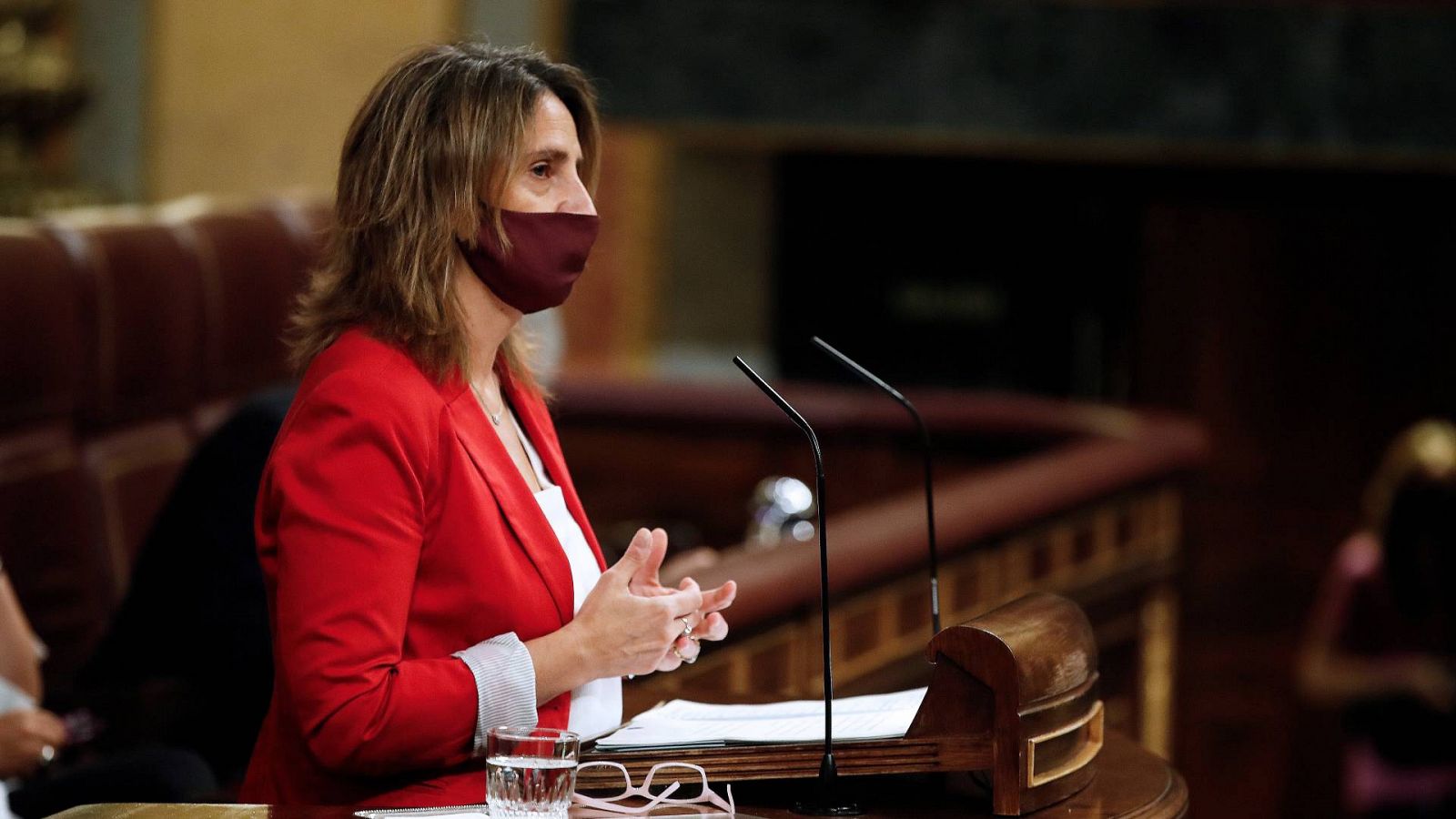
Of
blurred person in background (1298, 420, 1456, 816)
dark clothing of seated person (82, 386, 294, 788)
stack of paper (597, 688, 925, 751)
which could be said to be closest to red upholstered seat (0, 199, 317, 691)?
dark clothing of seated person (82, 386, 294, 788)

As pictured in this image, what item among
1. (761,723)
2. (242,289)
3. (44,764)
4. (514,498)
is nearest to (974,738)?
(761,723)

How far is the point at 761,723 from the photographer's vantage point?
1.70m

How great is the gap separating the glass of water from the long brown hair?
0.35 metres

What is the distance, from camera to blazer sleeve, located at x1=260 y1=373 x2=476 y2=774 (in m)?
1.52

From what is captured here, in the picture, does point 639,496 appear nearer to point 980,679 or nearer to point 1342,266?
point 1342,266

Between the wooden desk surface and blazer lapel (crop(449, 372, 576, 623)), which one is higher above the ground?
blazer lapel (crop(449, 372, 576, 623))

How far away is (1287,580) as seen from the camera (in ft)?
22.6

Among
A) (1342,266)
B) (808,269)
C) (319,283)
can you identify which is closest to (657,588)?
(319,283)

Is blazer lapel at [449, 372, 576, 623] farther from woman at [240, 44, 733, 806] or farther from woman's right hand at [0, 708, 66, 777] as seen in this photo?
woman's right hand at [0, 708, 66, 777]

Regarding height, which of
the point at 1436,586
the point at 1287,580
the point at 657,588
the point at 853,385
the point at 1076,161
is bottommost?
the point at 1287,580

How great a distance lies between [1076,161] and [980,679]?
5280 millimetres

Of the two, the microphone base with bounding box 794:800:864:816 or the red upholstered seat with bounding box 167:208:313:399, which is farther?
the red upholstered seat with bounding box 167:208:313:399

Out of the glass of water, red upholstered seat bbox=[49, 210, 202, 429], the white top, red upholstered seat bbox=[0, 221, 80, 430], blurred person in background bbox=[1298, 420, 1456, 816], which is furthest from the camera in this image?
blurred person in background bbox=[1298, 420, 1456, 816]

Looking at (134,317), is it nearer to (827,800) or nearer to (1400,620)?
(827,800)
